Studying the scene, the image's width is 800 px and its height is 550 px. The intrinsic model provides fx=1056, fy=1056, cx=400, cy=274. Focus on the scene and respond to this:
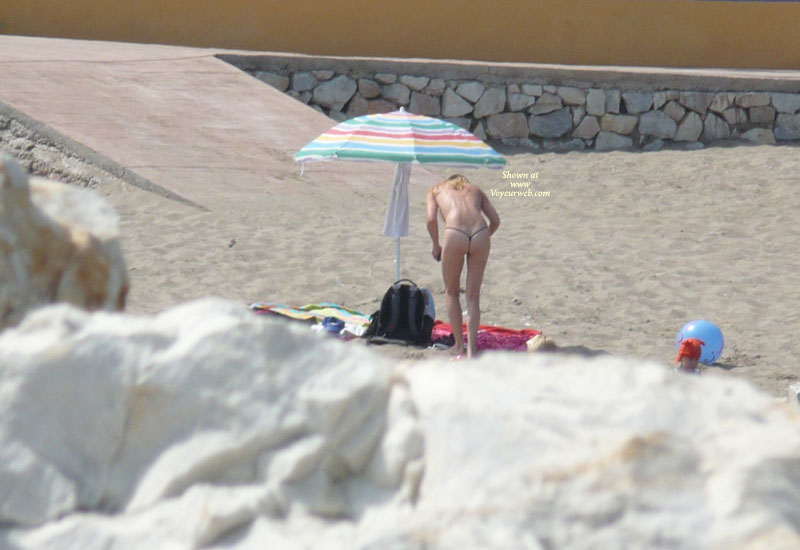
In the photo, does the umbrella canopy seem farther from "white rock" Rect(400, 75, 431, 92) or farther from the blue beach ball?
"white rock" Rect(400, 75, 431, 92)

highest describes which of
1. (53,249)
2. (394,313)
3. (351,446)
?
(53,249)

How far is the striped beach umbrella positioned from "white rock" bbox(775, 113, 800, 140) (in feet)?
21.5

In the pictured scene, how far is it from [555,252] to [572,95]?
14.5 feet

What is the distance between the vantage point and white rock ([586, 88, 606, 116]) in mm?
12039

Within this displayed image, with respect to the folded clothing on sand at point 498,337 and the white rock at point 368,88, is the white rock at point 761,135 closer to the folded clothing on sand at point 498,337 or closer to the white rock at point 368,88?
the white rock at point 368,88

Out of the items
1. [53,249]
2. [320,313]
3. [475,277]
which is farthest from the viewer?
[320,313]

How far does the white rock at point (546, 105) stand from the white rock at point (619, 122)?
55cm

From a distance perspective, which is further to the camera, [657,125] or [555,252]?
[657,125]

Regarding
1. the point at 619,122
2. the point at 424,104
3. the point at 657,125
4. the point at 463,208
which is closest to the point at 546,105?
the point at 619,122

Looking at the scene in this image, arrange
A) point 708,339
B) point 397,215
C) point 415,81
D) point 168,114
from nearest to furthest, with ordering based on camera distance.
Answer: point 708,339 → point 397,215 → point 168,114 → point 415,81

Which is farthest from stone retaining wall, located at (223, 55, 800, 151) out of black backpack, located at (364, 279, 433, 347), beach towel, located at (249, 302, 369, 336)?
black backpack, located at (364, 279, 433, 347)

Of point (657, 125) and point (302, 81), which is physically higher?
point (302, 81)

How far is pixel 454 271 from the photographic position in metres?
6.15

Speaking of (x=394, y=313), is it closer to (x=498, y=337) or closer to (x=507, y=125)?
(x=498, y=337)
